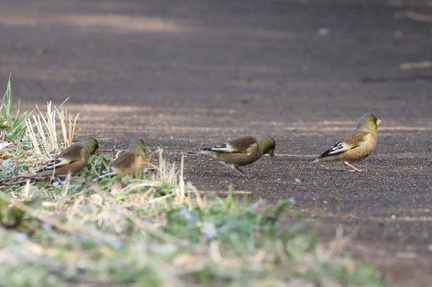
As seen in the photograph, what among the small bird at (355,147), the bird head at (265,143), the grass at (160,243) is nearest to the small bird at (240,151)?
the bird head at (265,143)

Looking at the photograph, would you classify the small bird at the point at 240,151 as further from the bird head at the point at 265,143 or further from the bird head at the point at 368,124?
the bird head at the point at 368,124

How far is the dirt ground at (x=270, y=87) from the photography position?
736cm

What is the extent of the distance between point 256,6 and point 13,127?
19.0m

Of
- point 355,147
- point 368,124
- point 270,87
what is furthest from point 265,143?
point 270,87

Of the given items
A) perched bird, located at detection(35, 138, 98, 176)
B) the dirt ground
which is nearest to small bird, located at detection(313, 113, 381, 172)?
the dirt ground

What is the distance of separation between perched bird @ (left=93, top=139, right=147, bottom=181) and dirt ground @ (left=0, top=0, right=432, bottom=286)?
54cm

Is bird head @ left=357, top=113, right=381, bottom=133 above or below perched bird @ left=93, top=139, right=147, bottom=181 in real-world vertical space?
above

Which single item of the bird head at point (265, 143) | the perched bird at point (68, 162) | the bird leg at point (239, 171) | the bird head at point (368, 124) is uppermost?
the bird head at point (368, 124)

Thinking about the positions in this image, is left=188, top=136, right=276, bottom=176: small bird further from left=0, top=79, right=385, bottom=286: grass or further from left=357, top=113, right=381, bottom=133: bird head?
left=0, top=79, right=385, bottom=286: grass

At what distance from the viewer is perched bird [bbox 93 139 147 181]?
24.4 feet

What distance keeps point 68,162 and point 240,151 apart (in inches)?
54.0

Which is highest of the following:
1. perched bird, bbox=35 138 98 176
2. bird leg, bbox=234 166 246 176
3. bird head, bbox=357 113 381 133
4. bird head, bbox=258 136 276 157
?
bird head, bbox=357 113 381 133

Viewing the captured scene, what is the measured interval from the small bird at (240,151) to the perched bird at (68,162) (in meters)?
1.04

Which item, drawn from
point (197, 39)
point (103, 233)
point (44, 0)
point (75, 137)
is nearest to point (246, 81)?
point (197, 39)
